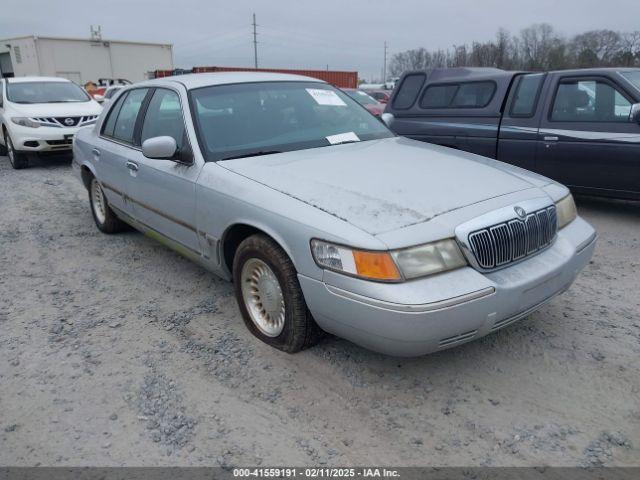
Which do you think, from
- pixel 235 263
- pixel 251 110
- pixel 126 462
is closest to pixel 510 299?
pixel 235 263

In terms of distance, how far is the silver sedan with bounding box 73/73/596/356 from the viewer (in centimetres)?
253

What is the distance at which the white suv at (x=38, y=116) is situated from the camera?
31.9 feet

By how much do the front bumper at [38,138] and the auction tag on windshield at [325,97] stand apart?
708 centimetres

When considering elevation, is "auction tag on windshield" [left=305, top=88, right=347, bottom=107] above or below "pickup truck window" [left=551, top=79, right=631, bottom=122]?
above

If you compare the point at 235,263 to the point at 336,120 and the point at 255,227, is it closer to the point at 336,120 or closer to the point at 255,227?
the point at 255,227

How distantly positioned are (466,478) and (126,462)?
58.7 inches

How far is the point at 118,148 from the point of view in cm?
471

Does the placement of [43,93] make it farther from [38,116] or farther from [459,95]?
→ [459,95]

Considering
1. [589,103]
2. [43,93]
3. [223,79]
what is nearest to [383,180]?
[223,79]

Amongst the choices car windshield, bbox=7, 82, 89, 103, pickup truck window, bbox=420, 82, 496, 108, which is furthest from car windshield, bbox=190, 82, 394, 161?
car windshield, bbox=7, 82, 89, 103

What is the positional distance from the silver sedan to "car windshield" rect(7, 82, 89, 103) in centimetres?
741

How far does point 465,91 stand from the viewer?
7.05 m

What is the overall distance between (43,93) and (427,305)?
1076 centimetres

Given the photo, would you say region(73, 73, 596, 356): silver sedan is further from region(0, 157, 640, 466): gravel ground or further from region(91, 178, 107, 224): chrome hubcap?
region(91, 178, 107, 224): chrome hubcap
